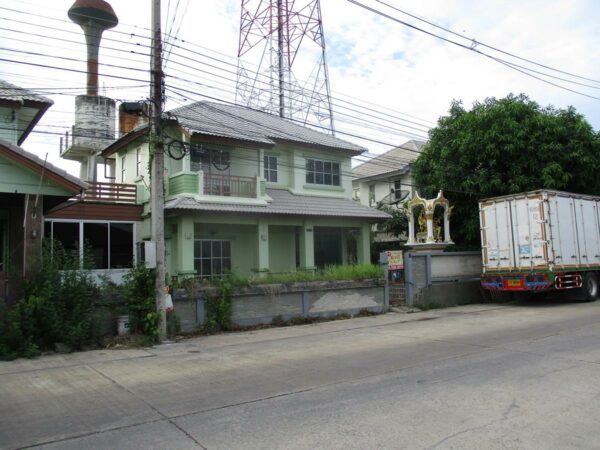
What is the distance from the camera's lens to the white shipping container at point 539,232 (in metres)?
16.8

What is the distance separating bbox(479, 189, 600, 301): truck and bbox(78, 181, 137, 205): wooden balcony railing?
43.0ft

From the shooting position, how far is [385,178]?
32500mm

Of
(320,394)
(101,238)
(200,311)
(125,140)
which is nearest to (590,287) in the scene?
(200,311)

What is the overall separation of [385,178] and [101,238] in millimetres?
18729

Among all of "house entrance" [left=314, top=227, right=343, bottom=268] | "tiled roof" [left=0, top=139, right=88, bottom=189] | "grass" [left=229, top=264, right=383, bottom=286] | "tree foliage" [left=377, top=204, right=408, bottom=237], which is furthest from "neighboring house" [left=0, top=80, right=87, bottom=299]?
"tree foliage" [left=377, top=204, right=408, bottom=237]

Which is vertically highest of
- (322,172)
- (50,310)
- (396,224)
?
(322,172)

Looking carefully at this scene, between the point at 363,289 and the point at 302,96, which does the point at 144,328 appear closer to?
the point at 363,289

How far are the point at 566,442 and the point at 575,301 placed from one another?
15.4 meters

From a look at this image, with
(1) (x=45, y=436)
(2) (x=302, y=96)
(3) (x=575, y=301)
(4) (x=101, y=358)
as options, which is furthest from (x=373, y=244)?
(1) (x=45, y=436)

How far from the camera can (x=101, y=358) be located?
9.91 m

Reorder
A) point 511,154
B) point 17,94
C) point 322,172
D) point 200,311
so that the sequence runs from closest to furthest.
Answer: point 200,311, point 17,94, point 511,154, point 322,172

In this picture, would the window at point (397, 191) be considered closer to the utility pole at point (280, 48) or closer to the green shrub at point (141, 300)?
the utility pole at point (280, 48)

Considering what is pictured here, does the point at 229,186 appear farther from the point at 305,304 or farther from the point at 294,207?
the point at 305,304

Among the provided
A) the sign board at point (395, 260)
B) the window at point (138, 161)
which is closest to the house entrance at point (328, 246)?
the sign board at point (395, 260)
